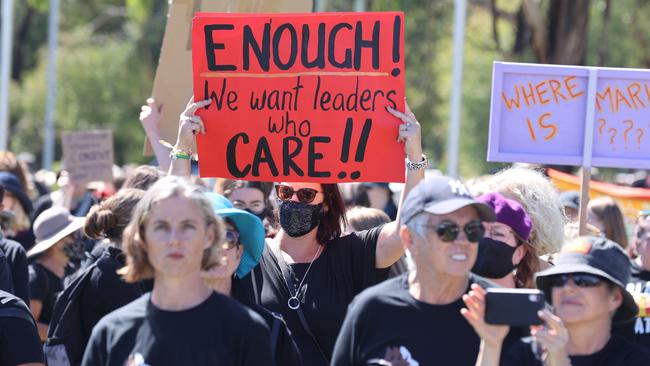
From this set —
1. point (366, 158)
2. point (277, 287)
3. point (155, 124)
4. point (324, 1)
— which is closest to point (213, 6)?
point (155, 124)

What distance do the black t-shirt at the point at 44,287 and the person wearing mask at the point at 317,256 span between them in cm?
198

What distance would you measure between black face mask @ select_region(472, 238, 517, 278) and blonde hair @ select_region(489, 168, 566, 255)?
405 millimetres

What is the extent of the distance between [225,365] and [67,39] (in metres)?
34.0

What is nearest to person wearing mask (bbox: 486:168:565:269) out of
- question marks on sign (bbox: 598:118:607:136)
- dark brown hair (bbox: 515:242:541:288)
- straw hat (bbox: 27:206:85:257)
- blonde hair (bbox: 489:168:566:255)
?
blonde hair (bbox: 489:168:566:255)

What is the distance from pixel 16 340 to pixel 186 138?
1.33 metres

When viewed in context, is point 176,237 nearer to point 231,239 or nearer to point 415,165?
point 231,239

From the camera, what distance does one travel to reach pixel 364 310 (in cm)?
414

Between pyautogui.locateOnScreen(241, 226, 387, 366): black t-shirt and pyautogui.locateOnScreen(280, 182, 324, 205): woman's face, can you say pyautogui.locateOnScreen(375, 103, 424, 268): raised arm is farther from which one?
pyautogui.locateOnScreen(280, 182, 324, 205): woman's face

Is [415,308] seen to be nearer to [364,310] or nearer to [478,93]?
[364,310]

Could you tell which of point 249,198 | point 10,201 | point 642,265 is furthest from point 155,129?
point 642,265

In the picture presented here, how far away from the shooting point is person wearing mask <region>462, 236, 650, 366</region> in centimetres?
411

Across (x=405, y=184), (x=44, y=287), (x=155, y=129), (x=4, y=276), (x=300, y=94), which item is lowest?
(x=44, y=287)

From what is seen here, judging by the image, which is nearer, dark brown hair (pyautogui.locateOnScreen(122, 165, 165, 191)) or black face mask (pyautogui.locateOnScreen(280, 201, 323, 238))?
black face mask (pyautogui.locateOnScreen(280, 201, 323, 238))

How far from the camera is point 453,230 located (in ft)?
13.4
